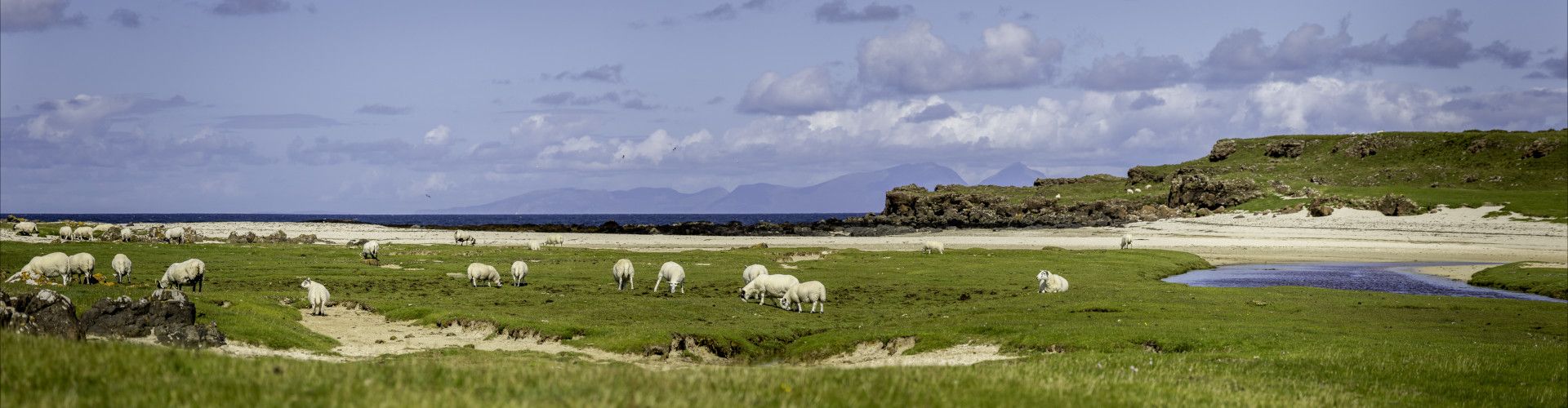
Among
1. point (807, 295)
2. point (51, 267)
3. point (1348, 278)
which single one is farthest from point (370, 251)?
point (1348, 278)

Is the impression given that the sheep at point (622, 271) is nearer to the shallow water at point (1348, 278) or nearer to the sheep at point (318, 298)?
the sheep at point (318, 298)

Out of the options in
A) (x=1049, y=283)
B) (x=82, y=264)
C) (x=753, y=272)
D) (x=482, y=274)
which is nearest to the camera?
(x=82, y=264)

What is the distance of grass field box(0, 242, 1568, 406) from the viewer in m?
11.0

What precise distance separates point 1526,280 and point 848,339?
4888 cm

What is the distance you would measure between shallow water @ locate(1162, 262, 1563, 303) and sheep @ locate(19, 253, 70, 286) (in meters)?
56.7

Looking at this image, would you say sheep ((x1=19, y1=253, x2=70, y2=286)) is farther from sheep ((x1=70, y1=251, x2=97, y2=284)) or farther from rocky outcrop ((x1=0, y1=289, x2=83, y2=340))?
rocky outcrop ((x1=0, y1=289, x2=83, y2=340))

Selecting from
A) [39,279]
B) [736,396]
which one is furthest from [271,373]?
[39,279]

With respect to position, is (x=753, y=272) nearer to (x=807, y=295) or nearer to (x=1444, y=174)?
(x=807, y=295)

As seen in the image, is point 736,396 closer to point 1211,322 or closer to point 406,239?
point 1211,322

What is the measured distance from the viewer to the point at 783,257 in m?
78.4

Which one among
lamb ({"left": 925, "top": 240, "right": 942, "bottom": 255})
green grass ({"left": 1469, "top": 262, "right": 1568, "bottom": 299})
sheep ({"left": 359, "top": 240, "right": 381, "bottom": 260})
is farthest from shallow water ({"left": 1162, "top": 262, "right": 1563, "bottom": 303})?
sheep ({"left": 359, "top": 240, "right": 381, "bottom": 260})

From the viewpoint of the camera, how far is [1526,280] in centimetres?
5731

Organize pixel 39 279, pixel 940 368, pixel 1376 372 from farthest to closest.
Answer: pixel 39 279 < pixel 1376 372 < pixel 940 368

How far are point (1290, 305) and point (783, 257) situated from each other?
4192 centimetres
